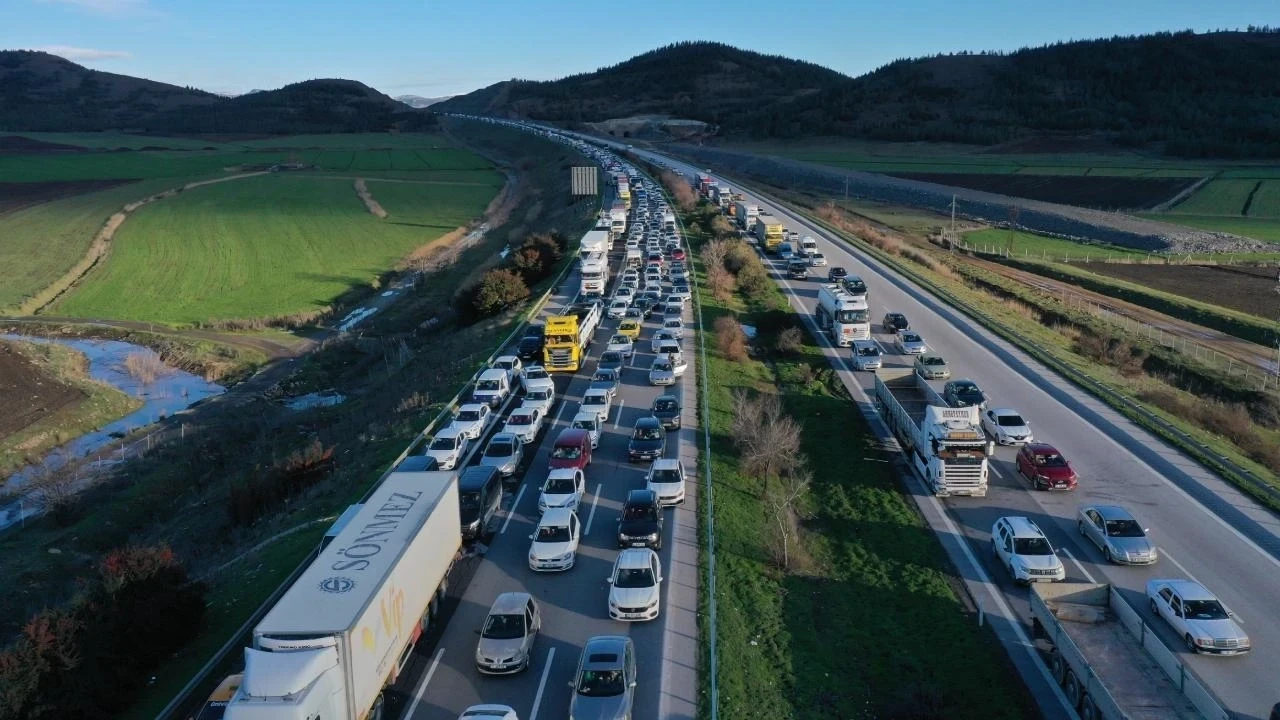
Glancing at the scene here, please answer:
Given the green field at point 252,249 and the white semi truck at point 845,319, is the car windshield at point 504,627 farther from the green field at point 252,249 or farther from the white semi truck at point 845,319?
the green field at point 252,249

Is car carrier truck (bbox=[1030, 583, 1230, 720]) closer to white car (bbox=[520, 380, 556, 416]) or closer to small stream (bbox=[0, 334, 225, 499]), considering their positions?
white car (bbox=[520, 380, 556, 416])

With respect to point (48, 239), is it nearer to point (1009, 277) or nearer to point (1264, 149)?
point (1009, 277)

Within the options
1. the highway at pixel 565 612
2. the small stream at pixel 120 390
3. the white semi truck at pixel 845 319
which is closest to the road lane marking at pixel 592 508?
the highway at pixel 565 612

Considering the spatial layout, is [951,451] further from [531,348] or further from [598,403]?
[531,348]

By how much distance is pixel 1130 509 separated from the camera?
26.3 meters

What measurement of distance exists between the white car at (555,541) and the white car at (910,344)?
23614 mm

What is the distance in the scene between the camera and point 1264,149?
452 ft

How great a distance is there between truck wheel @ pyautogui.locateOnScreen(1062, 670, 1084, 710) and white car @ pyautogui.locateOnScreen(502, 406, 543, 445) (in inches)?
730

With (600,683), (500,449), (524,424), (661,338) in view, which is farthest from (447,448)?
(661,338)

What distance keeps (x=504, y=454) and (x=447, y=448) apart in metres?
1.98

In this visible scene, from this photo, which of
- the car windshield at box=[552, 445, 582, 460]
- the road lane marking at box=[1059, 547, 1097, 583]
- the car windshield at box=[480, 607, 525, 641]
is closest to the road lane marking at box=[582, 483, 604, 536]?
the car windshield at box=[552, 445, 582, 460]

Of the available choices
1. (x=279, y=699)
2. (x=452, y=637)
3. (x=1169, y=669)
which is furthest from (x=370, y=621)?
(x=1169, y=669)

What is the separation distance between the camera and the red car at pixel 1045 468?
27469 mm

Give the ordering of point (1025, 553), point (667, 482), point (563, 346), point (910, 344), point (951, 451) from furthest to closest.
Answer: point (910, 344) → point (563, 346) → point (951, 451) → point (667, 482) → point (1025, 553)
